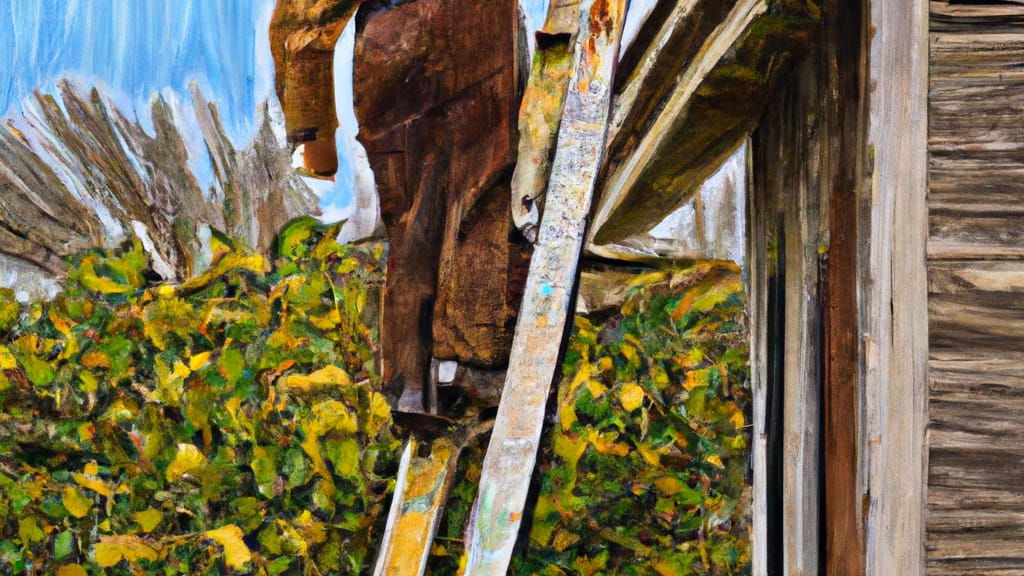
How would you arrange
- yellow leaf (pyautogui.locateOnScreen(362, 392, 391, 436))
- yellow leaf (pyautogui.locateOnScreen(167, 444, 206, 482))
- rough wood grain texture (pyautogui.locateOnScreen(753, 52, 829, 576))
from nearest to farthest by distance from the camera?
rough wood grain texture (pyautogui.locateOnScreen(753, 52, 829, 576)) → yellow leaf (pyautogui.locateOnScreen(362, 392, 391, 436)) → yellow leaf (pyautogui.locateOnScreen(167, 444, 206, 482))

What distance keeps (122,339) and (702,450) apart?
123cm

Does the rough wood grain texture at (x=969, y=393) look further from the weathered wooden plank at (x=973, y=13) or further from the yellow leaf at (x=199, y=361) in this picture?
the yellow leaf at (x=199, y=361)

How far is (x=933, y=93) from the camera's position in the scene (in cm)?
100

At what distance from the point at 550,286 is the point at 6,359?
1286mm

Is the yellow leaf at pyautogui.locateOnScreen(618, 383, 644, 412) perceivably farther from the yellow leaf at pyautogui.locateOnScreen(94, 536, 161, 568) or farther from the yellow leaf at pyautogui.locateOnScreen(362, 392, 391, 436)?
the yellow leaf at pyautogui.locateOnScreen(94, 536, 161, 568)

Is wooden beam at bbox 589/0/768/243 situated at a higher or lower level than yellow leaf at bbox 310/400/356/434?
higher

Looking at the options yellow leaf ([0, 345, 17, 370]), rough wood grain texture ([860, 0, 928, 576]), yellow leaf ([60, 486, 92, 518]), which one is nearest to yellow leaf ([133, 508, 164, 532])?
yellow leaf ([60, 486, 92, 518])

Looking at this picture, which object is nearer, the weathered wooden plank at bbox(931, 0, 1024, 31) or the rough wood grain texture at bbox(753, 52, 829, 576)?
the weathered wooden plank at bbox(931, 0, 1024, 31)

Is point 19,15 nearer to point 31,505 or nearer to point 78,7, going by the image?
point 78,7

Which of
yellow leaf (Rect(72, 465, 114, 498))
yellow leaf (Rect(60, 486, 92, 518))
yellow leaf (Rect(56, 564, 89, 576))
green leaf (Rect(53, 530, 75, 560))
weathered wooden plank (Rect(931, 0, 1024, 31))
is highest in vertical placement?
weathered wooden plank (Rect(931, 0, 1024, 31))

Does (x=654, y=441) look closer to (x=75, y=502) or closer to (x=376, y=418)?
(x=376, y=418)

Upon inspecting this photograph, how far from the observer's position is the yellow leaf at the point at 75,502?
6.00 ft

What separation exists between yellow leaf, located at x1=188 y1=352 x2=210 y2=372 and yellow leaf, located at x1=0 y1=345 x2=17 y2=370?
33 centimetres

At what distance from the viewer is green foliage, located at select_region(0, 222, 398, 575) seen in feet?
5.91
